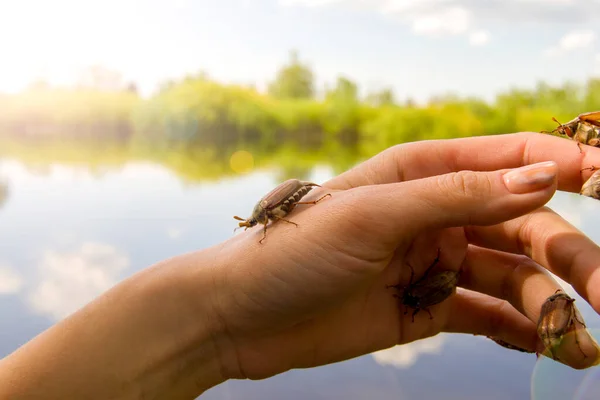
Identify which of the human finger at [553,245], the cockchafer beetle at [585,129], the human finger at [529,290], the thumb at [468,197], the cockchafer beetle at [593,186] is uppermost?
the cockchafer beetle at [585,129]

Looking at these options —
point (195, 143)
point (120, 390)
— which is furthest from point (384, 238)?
point (195, 143)

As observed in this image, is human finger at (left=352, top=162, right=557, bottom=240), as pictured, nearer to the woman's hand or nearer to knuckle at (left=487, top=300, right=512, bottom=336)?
the woman's hand

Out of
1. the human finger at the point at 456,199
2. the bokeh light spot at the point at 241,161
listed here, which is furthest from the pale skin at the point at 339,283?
the bokeh light spot at the point at 241,161

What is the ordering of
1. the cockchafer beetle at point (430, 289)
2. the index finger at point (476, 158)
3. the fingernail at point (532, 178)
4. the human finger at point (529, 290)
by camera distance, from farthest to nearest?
the cockchafer beetle at point (430, 289) < the index finger at point (476, 158) < the human finger at point (529, 290) < the fingernail at point (532, 178)

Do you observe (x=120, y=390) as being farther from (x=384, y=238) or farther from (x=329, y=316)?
(x=384, y=238)

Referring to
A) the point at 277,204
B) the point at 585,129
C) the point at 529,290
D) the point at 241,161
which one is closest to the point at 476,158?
the point at 585,129

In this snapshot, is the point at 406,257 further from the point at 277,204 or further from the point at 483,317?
the point at 277,204

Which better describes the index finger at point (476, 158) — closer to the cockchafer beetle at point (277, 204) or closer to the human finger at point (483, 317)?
the cockchafer beetle at point (277, 204)
